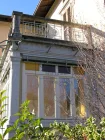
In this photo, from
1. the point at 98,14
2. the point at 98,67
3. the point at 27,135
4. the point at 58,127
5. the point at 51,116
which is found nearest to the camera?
the point at 27,135

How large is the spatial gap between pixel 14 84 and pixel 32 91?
32.4 inches

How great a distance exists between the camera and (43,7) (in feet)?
51.4

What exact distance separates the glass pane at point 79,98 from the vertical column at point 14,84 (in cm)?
245

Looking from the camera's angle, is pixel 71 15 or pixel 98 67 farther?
pixel 71 15

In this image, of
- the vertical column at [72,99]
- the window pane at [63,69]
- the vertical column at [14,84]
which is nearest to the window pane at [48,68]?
the window pane at [63,69]

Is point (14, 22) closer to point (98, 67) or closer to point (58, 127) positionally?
point (98, 67)

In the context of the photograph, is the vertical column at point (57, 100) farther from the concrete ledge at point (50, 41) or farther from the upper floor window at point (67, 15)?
the upper floor window at point (67, 15)

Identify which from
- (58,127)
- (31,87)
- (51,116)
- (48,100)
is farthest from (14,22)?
(58,127)

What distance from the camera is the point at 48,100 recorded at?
9.22 meters

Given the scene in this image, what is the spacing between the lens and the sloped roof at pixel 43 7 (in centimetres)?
1508

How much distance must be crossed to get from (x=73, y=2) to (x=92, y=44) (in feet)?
14.3

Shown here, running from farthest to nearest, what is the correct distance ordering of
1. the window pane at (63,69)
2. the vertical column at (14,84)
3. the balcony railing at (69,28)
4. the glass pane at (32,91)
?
1. the window pane at (63,69)
2. the balcony railing at (69,28)
3. the glass pane at (32,91)
4. the vertical column at (14,84)

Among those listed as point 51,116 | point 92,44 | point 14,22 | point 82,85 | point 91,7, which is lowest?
point 51,116

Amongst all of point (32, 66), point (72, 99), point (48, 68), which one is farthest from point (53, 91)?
point (32, 66)
